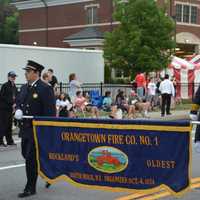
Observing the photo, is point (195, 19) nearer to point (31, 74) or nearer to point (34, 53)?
point (34, 53)

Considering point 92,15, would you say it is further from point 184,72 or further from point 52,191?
point 52,191

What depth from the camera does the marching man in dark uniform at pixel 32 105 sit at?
26.4 feet

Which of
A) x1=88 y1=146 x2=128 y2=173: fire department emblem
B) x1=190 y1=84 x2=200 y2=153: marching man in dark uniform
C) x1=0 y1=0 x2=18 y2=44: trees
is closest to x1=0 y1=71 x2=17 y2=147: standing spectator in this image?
x1=190 y1=84 x2=200 y2=153: marching man in dark uniform

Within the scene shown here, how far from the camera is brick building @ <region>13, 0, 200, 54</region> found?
49366 millimetres

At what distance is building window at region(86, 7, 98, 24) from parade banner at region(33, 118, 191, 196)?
144 feet

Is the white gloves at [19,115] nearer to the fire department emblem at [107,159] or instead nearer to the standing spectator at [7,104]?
the fire department emblem at [107,159]

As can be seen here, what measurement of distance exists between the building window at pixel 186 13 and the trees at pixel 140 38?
64.7 feet

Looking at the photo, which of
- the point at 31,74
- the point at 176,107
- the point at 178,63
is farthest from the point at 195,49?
the point at 31,74

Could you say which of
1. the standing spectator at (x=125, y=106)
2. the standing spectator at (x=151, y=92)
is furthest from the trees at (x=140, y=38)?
the standing spectator at (x=125, y=106)

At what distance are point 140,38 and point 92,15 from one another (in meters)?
21.0

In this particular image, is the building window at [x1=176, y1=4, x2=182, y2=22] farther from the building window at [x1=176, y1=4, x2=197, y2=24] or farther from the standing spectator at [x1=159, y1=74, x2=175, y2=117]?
the standing spectator at [x1=159, y1=74, x2=175, y2=117]

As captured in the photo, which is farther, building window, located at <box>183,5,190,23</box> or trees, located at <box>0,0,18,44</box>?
trees, located at <box>0,0,18,44</box>

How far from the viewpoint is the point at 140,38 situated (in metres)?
30.8

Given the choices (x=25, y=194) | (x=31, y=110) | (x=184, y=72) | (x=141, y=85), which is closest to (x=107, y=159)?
(x=25, y=194)
